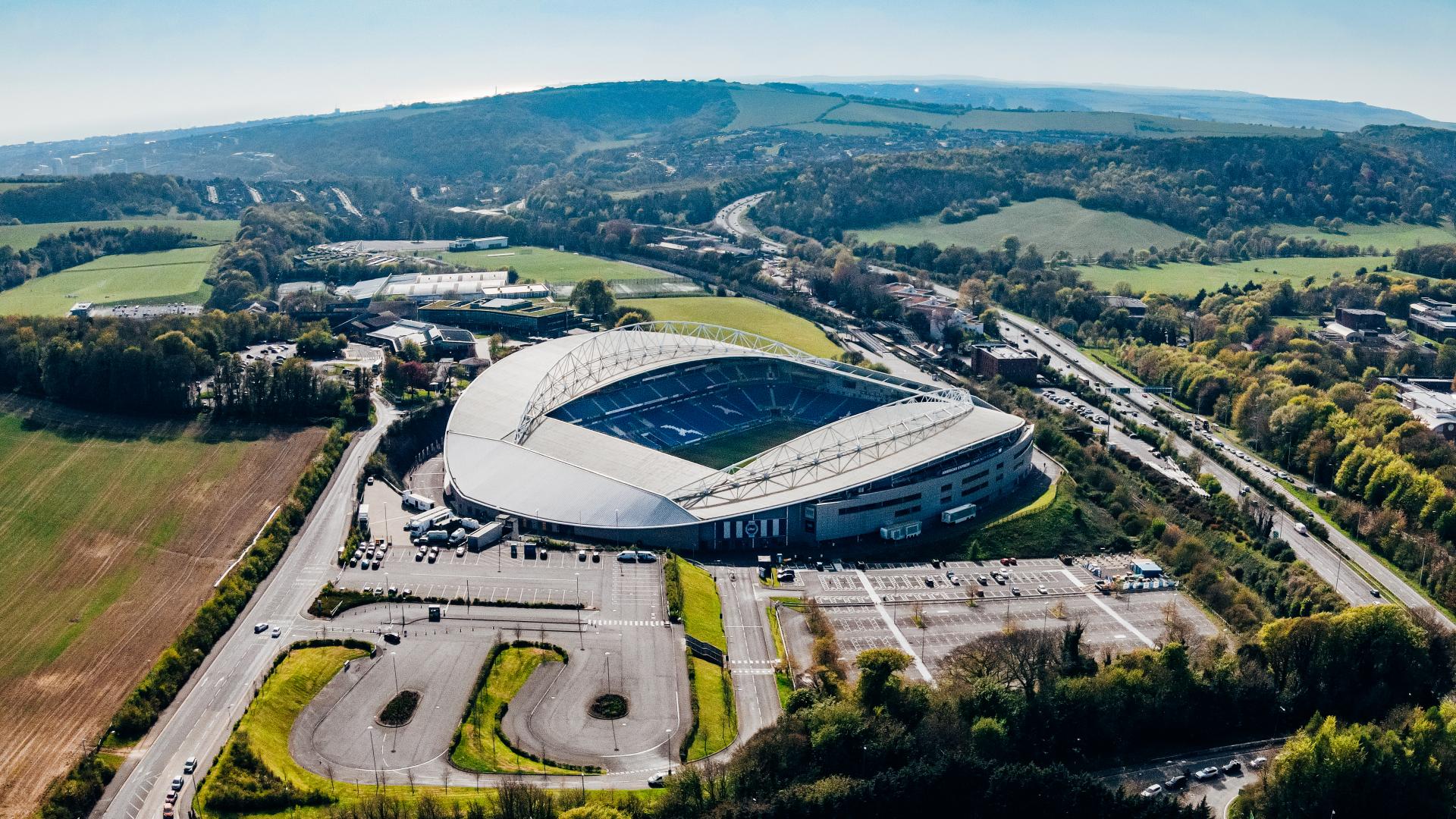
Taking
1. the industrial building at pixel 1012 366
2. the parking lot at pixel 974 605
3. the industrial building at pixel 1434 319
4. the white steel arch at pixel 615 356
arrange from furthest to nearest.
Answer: the industrial building at pixel 1434 319 → the industrial building at pixel 1012 366 → the white steel arch at pixel 615 356 → the parking lot at pixel 974 605

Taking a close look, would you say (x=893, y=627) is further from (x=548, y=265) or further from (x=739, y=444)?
(x=548, y=265)

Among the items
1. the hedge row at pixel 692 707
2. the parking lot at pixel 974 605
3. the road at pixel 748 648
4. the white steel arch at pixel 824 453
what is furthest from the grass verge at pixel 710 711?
the white steel arch at pixel 824 453

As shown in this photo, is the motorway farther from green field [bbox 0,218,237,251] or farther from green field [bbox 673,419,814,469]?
green field [bbox 0,218,237,251]

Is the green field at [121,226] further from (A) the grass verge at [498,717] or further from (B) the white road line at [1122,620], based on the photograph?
(B) the white road line at [1122,620]

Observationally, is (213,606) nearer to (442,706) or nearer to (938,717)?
(442,706)

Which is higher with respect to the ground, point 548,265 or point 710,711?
point 548,265

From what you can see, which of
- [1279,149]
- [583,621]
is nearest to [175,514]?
[583,621]

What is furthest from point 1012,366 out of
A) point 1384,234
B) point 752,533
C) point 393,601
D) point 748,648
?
point 1384,234
